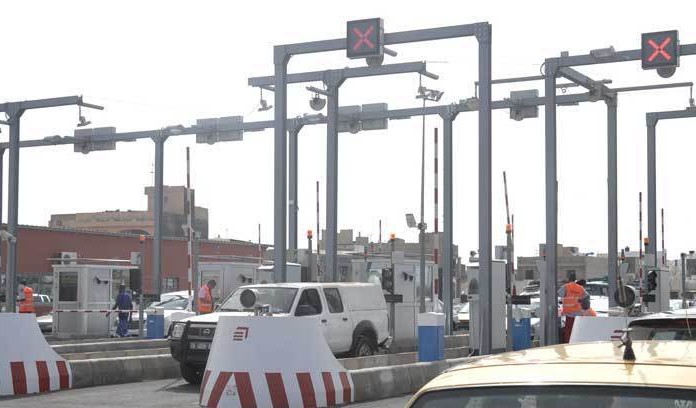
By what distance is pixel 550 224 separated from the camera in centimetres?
2158

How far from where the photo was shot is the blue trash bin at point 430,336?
15.7 m

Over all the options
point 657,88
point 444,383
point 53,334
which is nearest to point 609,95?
point 657,88

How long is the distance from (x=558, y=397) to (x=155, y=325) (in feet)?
69.7

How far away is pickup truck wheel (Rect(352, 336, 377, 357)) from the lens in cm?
1892

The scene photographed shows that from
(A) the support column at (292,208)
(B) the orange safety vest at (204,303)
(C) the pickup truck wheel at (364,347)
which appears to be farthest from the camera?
(A) the support column at (292,208)

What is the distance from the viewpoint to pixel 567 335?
Result: 20625mm

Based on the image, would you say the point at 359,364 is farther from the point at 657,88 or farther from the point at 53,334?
the point at 53,334

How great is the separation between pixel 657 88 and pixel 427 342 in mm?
11178

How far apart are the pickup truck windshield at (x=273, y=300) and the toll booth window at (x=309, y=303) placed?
0.51 feet

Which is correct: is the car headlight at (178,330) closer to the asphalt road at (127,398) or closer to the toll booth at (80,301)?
the asphalt road at (127,398)

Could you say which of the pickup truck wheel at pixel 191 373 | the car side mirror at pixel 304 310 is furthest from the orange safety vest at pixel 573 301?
the pickup truck wheel at pixel 191 373

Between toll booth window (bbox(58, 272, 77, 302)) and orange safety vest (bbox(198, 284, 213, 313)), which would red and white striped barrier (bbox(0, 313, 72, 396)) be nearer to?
orange safety vest (bbox(198, 284, 213, 313))

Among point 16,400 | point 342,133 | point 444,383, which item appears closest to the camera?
point 444,383

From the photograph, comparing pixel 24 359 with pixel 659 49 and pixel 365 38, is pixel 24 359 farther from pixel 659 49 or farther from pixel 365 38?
pixel 659 49
